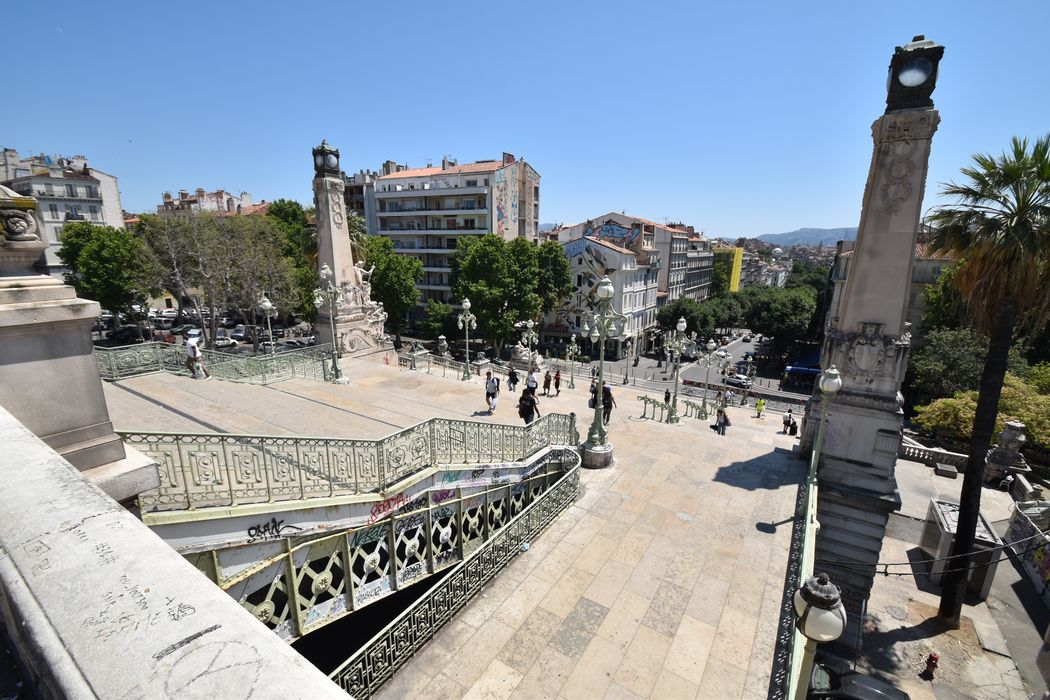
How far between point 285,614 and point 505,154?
165 ft

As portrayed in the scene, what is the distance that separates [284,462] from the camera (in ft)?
22.4

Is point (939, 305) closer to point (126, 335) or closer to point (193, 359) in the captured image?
point (193, 359)

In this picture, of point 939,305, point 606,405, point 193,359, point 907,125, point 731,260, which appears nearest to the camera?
point 907,125

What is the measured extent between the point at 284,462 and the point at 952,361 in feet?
111

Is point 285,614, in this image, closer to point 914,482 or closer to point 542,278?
point 914,482

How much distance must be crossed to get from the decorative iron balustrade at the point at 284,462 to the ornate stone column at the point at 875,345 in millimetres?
9000

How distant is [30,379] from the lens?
372 cm

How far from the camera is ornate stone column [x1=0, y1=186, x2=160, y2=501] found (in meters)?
3.53

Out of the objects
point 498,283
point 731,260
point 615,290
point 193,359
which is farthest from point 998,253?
point 731,260

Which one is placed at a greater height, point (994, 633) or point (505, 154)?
point (505, 154)

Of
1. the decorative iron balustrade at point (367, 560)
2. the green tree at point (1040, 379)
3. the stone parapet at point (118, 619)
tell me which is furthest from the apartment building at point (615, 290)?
the stone parapet at point (118, 619)

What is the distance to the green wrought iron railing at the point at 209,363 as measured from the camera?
45.7 ft

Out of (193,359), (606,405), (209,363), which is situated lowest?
(606,405)

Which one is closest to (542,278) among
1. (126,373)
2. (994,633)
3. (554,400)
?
(554,400)
